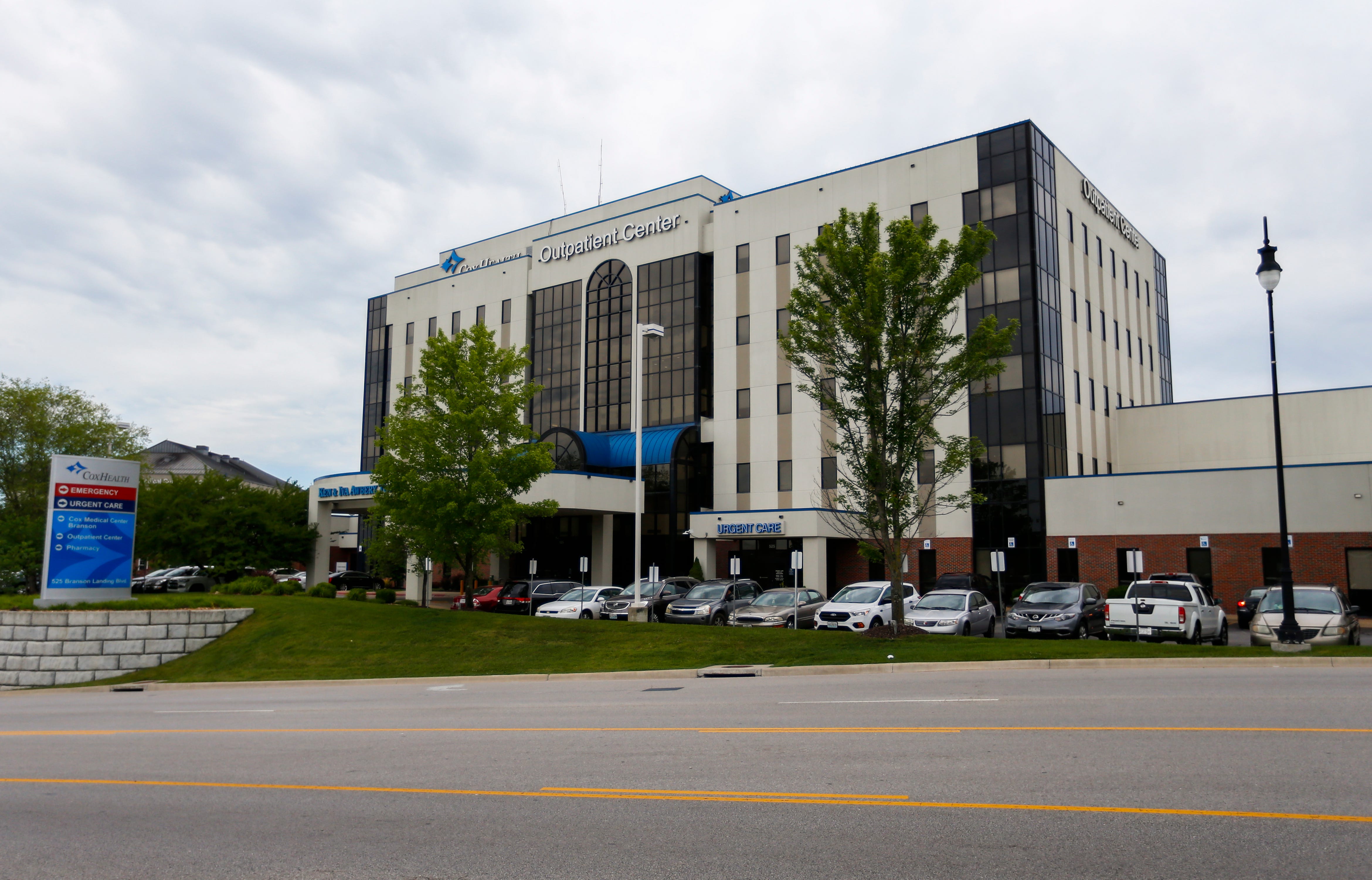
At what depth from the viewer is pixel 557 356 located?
189 ft

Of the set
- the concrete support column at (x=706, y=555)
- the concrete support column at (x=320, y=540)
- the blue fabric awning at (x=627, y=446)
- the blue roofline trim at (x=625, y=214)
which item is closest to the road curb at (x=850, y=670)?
the concrete support column at (x=706, y=555)

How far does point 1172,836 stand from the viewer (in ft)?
18.3

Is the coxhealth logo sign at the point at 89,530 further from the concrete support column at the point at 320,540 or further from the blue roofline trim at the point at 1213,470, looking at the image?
the blue roofline trim at the point at 1213,470

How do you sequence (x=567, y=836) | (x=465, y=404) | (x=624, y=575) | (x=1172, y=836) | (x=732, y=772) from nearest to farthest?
1. (x=1172, y=836)
2. (x=567, y=836)
3. (x=732, y=772)
4. (x=465, y=404)
5. (x=624, y=575)

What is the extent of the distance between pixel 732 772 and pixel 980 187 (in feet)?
134

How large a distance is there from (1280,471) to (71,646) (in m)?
29.7

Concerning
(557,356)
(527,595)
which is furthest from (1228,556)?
(557,356)

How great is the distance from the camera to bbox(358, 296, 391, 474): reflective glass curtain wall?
68625 millimetres

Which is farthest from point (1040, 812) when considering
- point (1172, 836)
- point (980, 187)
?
point (980, 187)

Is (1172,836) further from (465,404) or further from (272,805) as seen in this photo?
(465,404)

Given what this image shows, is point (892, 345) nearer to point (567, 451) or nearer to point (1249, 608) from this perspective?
point (1249, 608)

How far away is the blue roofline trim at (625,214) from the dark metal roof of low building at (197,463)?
4946 centimetres

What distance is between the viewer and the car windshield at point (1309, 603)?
782 inches

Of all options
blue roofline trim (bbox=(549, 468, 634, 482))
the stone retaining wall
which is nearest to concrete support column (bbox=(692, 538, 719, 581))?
blue roofline trim (bbox=(549, 468, 634, 482))
